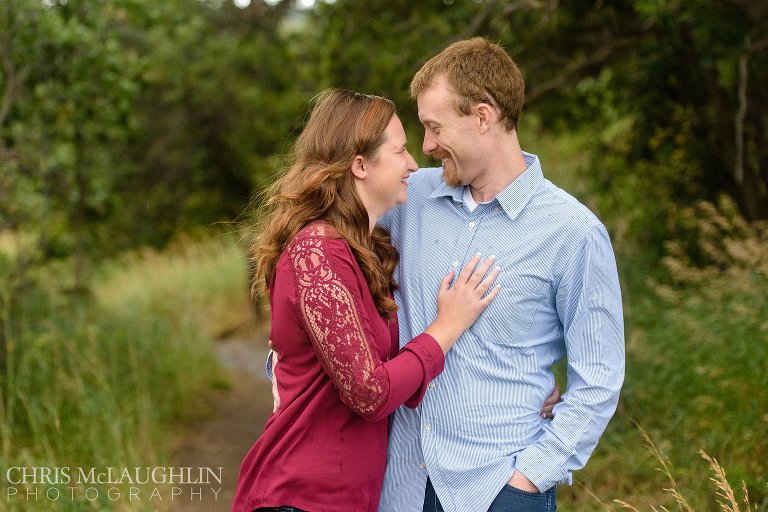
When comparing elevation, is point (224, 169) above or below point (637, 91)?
below

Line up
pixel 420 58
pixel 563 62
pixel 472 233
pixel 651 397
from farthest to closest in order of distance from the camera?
pixel 563 62 < pixel 420 58 < pixel 651 397 < pixel 472 233

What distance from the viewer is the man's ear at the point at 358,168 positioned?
253 centimetres

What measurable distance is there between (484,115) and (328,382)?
92 cm

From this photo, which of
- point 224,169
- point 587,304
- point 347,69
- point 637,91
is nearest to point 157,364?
point 347,69

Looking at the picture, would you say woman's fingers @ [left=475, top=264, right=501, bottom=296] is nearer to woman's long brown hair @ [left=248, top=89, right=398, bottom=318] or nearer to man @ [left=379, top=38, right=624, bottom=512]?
man @ [left=379, top=38, right=624, bottom=512]

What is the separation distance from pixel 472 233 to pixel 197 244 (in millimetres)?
11532

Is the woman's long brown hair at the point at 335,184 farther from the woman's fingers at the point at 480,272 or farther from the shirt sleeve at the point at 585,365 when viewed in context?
the shirt sleeve at the point at 585,365

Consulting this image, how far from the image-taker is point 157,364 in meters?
6.77

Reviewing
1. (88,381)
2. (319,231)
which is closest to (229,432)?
(88,381)

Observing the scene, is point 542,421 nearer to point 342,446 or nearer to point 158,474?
point 342,446

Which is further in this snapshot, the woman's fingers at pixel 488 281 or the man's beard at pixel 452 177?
the man's beard at pixel 452 177

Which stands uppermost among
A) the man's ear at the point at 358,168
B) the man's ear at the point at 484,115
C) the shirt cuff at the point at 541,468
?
the man's ear at the point at 484,115

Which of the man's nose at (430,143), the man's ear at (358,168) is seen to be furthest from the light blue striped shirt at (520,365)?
the man's ear at (358,168)

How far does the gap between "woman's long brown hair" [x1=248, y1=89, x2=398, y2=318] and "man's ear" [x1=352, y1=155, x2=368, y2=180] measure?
15 millimetres
